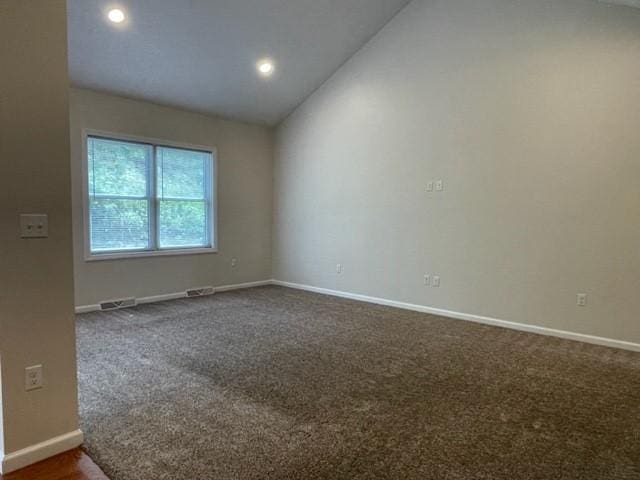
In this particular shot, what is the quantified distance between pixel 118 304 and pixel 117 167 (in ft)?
5.69

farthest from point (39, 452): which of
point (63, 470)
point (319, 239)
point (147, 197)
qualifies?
point (319, 239)

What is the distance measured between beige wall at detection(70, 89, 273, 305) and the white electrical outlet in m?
3.18

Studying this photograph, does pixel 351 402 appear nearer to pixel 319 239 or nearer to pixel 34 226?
pixel 34 226

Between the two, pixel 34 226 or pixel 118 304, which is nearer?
pixel 34 226

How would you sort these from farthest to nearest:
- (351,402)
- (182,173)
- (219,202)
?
(219,202) < (182,173) < (351,402)

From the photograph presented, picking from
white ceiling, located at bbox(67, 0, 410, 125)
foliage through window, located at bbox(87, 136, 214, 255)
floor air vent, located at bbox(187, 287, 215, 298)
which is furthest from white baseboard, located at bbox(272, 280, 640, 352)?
white ceiling, located at bbox(67, 0, 410, 125)

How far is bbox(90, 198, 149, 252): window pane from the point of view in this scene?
16.4ft

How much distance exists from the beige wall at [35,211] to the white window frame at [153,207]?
3.14m

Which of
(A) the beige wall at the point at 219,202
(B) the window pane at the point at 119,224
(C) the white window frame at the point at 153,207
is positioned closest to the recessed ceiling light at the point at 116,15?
(A) the beige wall at the point at 219,202

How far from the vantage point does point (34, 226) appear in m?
1.98

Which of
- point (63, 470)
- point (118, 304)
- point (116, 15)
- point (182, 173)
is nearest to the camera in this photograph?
point (63, 470)

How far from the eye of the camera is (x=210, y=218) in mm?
6242

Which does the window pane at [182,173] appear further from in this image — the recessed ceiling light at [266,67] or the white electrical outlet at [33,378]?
the white electrical outlet at [33,378]

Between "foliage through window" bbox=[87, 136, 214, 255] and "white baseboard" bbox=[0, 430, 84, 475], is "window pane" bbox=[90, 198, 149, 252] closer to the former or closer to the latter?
"foliage through window" bbox=[87, 136, 214, 255]
